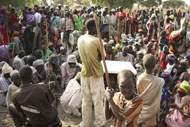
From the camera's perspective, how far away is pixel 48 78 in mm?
5426

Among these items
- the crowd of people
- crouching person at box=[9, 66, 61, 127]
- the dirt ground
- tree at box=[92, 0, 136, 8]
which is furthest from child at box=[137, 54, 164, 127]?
tree at box=[92, 0, 136, 8]

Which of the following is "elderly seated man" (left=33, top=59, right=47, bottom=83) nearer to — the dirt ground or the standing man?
the dirt ground

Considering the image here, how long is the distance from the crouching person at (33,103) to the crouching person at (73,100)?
183 cm

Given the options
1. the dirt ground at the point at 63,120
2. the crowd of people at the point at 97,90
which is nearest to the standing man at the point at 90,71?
the crowd of people at the point at 97,90

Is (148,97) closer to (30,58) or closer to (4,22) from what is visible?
(30,58)

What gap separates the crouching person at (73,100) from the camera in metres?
4.72

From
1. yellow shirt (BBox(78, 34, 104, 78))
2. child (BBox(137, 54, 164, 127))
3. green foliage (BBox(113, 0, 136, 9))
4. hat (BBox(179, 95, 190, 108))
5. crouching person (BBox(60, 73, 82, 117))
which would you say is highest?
green foliage (BBox(113, 0, 136, 9))

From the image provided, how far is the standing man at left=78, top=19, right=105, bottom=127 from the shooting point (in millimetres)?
→ 3641

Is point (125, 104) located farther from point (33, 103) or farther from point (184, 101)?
point (184, 101)

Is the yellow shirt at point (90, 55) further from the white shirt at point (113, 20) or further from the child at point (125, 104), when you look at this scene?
the white shirt at point (113, 20)

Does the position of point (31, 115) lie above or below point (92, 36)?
below

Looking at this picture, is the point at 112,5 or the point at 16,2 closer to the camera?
the point at 16,2

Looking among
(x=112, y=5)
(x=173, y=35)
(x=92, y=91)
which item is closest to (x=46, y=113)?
(x=92, y=91)

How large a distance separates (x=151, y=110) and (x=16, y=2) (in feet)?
31.9
